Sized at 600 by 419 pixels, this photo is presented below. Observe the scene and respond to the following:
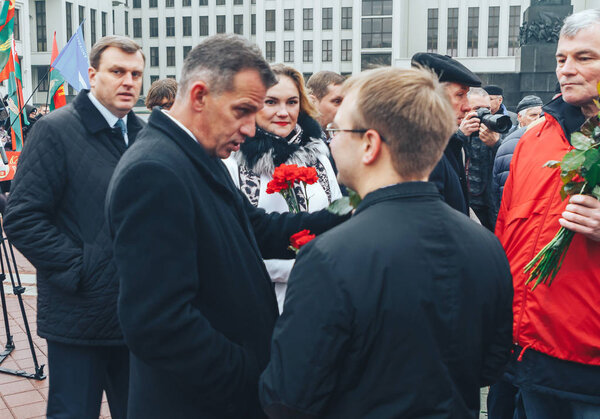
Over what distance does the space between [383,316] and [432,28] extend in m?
66.4

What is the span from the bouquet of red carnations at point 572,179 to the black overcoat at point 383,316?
2.62 ft

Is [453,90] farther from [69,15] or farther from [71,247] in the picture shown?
[69,15]

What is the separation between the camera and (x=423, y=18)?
64750 mm

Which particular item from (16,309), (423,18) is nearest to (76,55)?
(16,309)

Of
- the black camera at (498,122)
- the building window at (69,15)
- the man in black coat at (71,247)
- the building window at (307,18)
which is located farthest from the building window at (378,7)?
the man in black coat at (71,247)

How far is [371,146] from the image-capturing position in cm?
158

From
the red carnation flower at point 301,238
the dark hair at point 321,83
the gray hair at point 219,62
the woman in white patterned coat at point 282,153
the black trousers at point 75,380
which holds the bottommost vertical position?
the black trousers at point 75,380

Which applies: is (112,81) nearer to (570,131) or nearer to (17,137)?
(570,131)

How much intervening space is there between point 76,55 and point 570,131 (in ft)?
21.8

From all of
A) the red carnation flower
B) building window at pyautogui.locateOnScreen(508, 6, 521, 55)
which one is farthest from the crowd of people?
building window at pyautogui.locateOnScreen(508, 6, 521, 55)

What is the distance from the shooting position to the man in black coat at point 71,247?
9.22 feet

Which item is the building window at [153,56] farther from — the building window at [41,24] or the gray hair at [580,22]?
the gray hair at [580,22]

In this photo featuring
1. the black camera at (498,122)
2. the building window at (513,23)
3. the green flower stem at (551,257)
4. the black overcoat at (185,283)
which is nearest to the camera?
the black overcoat at (185,283)

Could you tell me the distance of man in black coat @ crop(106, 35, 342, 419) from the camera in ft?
5.61
